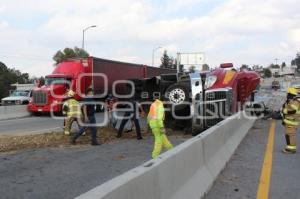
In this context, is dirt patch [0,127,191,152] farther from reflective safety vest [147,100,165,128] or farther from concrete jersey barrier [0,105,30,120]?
concrete jersey barrier [0,105,30,120]

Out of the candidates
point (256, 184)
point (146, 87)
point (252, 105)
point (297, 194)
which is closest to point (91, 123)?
point (146, 87)

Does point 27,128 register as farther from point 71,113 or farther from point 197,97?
point 197,97

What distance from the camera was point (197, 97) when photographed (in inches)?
639

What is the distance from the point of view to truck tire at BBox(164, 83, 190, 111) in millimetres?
16422

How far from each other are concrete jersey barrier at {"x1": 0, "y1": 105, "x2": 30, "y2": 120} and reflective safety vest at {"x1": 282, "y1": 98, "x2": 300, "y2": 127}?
2050 centimetres

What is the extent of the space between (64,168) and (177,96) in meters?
7.02

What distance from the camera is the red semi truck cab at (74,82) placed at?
30.5 metres

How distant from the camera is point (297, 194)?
7609 millimetres

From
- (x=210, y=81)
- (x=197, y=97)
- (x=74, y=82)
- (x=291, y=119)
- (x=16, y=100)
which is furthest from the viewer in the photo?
(x=16, y=100)

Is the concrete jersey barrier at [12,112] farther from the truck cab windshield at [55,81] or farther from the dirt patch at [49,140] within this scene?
the dirt patch at [49,140]

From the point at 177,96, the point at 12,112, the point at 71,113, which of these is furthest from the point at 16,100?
the point at 177,96

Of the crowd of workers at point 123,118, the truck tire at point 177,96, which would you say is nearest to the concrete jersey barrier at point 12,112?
the crowd of workers at point 123,118

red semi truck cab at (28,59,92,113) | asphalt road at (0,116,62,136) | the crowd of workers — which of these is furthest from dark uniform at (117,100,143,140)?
red semi truck cab at (28,59,92,113)

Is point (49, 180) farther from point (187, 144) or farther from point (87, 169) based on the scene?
point (187, 144)
